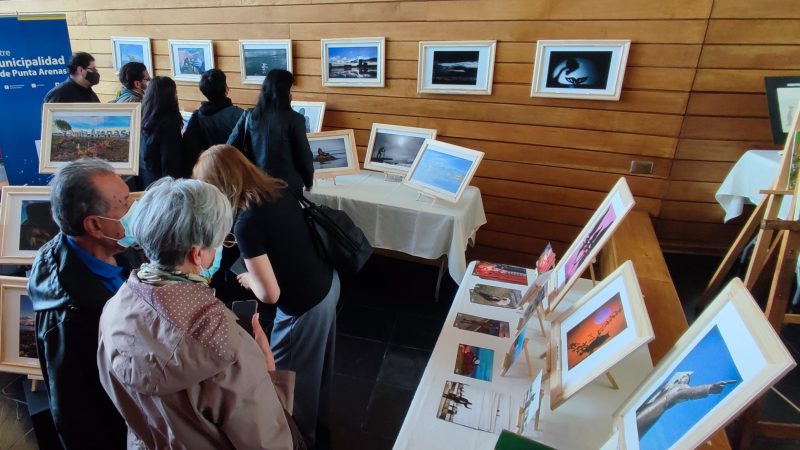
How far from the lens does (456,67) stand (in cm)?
314

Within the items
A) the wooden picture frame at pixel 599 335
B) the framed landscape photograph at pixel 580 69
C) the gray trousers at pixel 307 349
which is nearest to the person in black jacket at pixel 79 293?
the gray trousers at pixel 307 349

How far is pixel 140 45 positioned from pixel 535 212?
4.22m

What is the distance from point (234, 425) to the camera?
2.91ft

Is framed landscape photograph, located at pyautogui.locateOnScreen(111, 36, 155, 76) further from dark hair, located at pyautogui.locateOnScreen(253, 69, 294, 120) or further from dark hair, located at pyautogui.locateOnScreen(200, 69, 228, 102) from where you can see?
dark hair, located at pyautogui.locateOnScreen(253, 69, 294, 120)

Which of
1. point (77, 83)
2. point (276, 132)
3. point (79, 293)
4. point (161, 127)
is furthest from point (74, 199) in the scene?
point (77, 83)

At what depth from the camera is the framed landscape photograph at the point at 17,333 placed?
1.73 metres

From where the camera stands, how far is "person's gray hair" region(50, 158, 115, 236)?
114cm

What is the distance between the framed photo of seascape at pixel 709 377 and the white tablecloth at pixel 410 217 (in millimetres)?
1829

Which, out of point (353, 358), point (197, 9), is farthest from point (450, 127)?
point (197, 9)

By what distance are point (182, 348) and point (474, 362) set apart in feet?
2.86

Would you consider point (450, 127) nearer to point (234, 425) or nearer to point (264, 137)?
point (264, 137)

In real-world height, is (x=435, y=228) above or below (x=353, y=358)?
above

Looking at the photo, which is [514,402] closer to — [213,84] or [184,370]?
[184,370]

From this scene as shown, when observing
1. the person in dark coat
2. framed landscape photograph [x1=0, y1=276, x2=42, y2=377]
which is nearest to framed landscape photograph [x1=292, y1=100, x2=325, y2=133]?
the person in dark coat
